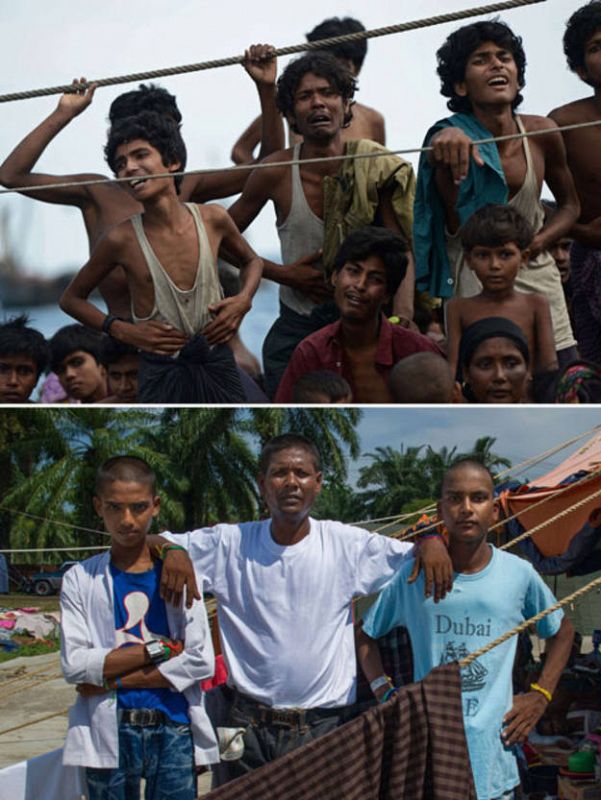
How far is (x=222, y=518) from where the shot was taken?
5.30m

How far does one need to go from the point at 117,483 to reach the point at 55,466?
1779 millimetres

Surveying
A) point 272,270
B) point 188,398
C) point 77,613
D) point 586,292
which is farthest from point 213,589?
point 586,292

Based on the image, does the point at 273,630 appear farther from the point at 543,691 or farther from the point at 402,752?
the point at 543,691

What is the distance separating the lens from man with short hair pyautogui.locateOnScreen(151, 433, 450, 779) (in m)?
3.59

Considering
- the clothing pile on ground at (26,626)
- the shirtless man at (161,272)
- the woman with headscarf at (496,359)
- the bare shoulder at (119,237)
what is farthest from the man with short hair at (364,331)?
the clothing pile on ground at (26,626)

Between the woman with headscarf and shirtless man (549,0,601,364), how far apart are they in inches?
20.1

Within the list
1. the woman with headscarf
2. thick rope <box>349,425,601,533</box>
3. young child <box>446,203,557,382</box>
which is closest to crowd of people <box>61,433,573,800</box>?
the woman with headscarf

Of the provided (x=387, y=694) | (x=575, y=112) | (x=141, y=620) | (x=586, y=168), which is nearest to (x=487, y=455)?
(x=586, y=168)

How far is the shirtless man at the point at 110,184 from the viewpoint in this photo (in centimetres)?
477

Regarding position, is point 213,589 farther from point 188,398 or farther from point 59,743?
point 59,743

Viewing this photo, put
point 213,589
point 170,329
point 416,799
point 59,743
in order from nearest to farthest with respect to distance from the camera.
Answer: point 416,799 < point 213,589 < point 170,329 < point 59,743

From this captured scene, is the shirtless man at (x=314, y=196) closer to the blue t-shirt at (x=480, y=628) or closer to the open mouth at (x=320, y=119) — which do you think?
the open mouth at (x=320, y=119)

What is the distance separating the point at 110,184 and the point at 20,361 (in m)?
0.67

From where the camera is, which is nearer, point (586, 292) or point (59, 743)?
point (586, 292)
